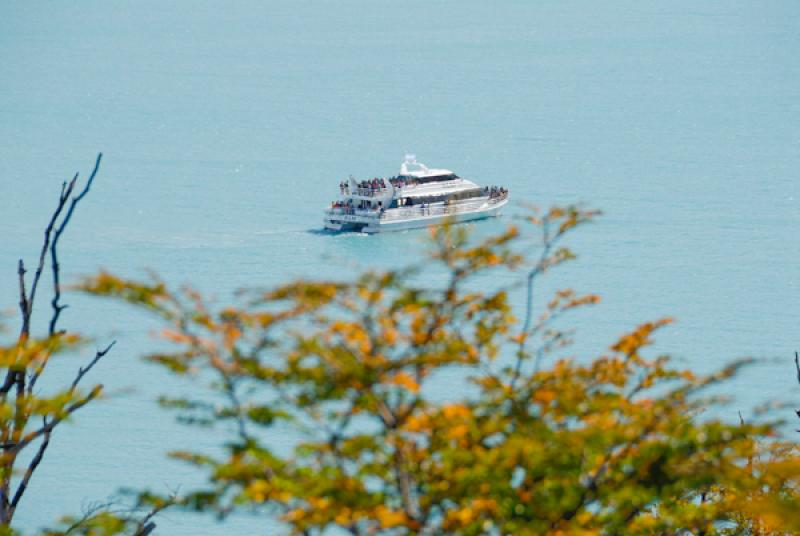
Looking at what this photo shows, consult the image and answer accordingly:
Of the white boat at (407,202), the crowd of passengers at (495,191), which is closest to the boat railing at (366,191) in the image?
the white boat at (407,202)

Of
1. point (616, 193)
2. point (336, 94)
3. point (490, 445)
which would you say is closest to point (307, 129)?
point (336, 94)

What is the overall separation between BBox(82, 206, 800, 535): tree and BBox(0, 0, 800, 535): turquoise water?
0.83m

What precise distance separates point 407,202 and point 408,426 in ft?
183

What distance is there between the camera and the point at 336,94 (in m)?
107

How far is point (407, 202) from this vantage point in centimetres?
6219

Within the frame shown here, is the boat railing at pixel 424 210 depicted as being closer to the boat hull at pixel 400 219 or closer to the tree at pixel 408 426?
the boat hull at pixel 400 219

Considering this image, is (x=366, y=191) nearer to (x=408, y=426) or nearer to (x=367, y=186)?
(x=367, y=186)

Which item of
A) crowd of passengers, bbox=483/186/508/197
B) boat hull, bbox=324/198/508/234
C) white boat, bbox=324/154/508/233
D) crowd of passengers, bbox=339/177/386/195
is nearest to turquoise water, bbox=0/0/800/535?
boat hull, bbox=324/198/508/234

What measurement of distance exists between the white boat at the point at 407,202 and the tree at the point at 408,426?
2046 inches

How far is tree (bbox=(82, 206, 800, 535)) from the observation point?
20.6 feet

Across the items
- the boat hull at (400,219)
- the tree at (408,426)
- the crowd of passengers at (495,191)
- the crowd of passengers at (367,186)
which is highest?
the tree at (408,426)

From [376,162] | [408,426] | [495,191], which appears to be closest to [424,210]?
[495,191]

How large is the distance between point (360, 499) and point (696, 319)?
39146 mm

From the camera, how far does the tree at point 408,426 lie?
628 centimetres
